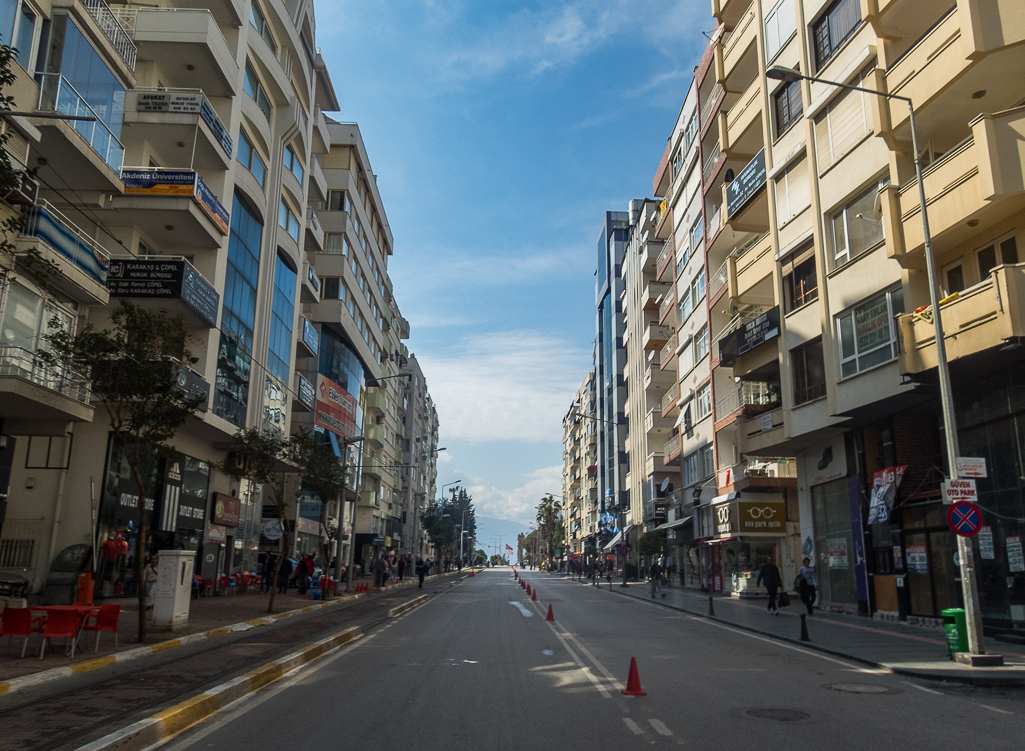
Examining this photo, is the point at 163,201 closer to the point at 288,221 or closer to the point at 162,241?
the point at 162,241

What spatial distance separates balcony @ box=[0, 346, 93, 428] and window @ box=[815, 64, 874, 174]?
21.1 m

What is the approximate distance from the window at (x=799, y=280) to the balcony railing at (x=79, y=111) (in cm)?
2086

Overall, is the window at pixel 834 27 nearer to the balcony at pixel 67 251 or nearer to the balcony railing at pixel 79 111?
the balcony railing at pixel 79 111

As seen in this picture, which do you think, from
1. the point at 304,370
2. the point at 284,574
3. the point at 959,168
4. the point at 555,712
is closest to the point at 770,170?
the point at 959,168

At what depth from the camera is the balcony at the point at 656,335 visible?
53.7 meters

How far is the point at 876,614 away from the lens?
21938 mm

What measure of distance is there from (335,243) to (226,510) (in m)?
24.5

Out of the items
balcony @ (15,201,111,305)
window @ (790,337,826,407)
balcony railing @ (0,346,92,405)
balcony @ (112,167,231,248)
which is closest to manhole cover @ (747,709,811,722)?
balcony railing @ (0,346,92,405)

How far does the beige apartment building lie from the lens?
16.2m

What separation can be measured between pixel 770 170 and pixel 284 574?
85.9ft

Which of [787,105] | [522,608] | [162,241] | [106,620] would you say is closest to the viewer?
[106,620]

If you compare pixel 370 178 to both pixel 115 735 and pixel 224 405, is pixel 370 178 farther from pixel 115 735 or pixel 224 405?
pixel 115 735

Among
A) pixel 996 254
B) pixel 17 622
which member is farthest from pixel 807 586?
pixel 17 622

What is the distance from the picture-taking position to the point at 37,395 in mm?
18766
